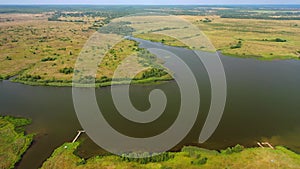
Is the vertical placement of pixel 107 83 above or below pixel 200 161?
above

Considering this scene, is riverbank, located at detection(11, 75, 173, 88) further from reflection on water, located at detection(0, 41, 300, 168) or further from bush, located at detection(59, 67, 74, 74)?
bush, located at detection(59, 67, 74, 74)

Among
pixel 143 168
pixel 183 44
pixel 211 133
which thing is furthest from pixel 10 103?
pixel 183 44

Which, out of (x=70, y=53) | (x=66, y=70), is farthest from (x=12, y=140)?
(x=70, y=53)

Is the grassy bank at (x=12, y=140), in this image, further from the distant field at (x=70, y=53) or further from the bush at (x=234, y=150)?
the bush at (x=234, y=150)

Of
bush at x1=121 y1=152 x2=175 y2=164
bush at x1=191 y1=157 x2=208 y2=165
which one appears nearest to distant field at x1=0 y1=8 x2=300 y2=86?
bush at x1=121 y1=152 x2=175 y2=164

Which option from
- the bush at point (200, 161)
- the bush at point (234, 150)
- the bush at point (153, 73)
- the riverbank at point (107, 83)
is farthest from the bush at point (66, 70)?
the bush at point (234, 150)

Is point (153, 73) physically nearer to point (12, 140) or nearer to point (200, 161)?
point (200, 161)
